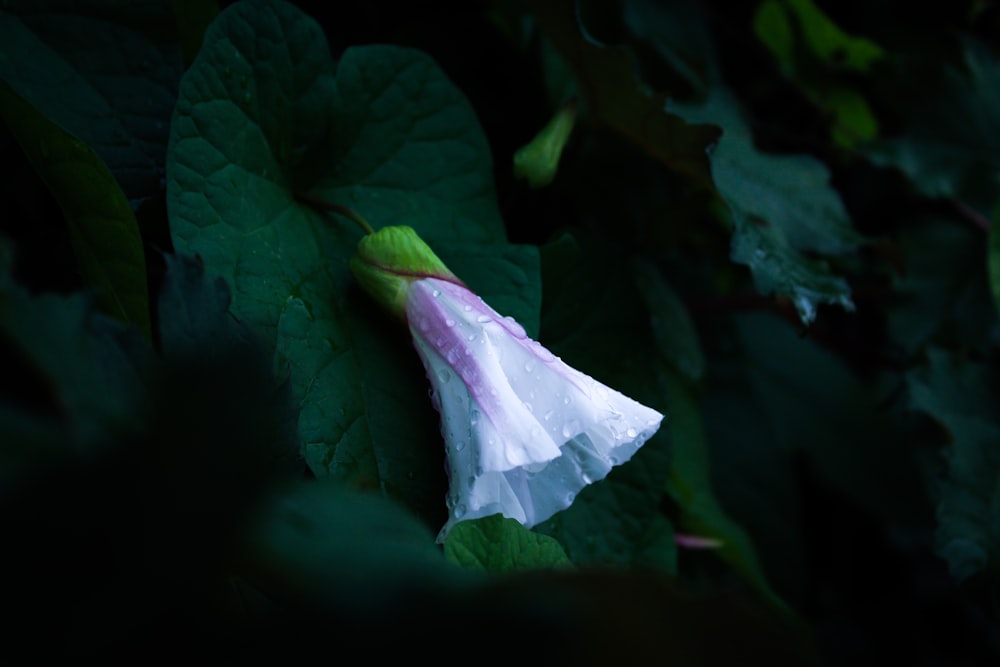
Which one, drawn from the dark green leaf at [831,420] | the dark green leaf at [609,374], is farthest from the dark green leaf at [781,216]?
the dark green leaf at [831,420]

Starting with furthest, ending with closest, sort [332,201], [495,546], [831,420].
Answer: [831,420], [332,201], [495,546]

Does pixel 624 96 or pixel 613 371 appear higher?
pixel 624 96

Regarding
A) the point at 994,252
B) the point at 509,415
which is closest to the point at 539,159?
the point at 509,415

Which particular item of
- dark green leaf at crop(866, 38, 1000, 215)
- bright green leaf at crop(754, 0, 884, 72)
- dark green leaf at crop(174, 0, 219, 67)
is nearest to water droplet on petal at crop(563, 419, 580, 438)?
dark green leaf at crop(174, 0, 219, 67)

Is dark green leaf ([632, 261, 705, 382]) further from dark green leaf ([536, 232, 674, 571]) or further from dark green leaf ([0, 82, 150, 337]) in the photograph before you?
dark green leaf ([0, 82, 150, 337])

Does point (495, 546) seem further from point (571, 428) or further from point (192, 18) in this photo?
point (192, 18)

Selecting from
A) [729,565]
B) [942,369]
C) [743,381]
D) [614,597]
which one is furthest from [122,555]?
[743,381]

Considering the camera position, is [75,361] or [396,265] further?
[396,265]
